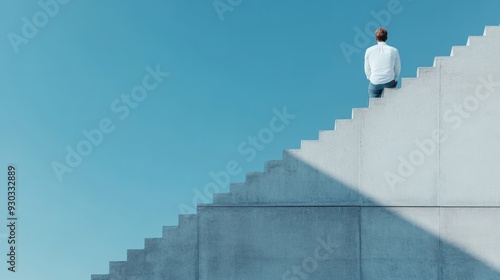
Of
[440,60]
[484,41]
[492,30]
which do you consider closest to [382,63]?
[440,60]

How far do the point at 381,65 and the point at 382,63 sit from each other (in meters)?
0.04

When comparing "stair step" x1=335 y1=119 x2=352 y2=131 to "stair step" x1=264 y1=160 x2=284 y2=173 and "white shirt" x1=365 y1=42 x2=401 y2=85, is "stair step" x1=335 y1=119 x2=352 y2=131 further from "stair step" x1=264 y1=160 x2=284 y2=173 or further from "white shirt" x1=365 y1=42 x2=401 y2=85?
"stair step" x1=264 y1=160 x2=284 y2=173

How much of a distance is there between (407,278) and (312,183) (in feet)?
7.54

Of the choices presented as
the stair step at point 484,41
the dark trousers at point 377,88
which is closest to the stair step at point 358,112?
the dark trousers at point 377,88

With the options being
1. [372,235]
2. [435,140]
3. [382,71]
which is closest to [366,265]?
[372,235]

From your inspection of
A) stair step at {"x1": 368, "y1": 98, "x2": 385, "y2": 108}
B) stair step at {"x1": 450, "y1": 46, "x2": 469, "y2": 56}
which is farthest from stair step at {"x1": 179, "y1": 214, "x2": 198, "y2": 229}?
stair step at {"x1": 450, "y1": 46, "x2": 469, "y2": 56}

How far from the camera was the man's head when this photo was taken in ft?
40.1

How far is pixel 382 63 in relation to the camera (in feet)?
39.4

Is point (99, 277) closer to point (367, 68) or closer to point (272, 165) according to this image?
point (272, 165)

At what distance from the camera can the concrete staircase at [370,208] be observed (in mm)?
11586

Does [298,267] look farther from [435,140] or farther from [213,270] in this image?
[435,140]

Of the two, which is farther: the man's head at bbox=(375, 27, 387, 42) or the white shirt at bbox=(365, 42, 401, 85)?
the man's head at bbox=(375, 27, 387, 42)

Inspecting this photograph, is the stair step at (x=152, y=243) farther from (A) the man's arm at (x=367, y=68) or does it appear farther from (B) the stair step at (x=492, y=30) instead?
(B) the stair step at (x=492, y=30)

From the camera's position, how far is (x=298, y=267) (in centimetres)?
1158
